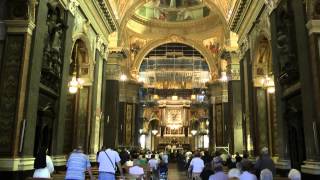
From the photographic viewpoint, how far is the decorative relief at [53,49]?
9.27 meters

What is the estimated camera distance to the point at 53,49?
969cm

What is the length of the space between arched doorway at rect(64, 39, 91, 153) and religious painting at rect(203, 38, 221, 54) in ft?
53.8

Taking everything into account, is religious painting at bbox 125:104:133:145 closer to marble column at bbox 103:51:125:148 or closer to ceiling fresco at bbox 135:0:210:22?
marble column at bbox 103:51:125:148

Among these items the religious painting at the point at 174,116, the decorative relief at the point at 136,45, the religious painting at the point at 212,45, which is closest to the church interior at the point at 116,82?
the religious painting at the point at 212,45

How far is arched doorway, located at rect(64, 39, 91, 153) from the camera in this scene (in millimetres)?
12852

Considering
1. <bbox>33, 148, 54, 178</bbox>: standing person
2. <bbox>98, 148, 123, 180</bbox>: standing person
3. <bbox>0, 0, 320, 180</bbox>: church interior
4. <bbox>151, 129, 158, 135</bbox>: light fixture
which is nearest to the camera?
<bbox>33, 148, 54, 178</bbox>: standing person

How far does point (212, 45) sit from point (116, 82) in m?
11.4

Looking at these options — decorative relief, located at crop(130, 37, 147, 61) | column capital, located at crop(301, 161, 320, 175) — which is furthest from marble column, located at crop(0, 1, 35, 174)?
decorative relief, located at crop(130, 37, 147, 61)

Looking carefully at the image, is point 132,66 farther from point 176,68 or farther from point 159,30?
point 176,68

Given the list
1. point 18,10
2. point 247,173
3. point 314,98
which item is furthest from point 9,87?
point 314,98

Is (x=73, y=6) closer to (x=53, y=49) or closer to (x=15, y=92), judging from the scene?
(x=53, y=49)

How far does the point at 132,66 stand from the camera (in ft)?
94.9

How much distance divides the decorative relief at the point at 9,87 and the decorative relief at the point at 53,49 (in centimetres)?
131

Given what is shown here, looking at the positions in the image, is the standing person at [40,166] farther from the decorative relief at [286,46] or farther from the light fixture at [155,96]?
the light fixture at [155,96]
